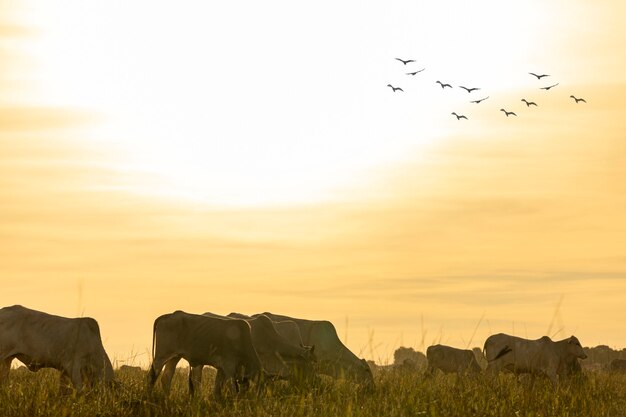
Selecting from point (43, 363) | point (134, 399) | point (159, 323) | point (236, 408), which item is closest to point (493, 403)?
point (236, 408)

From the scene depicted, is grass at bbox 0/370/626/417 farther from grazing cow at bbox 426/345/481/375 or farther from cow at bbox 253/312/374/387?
grazing cow at bbox 426/345/481/375

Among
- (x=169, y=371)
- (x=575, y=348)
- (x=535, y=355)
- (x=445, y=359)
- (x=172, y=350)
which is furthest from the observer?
(x=445, y=359)

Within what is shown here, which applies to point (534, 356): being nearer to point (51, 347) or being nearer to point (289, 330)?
point (289, 330)

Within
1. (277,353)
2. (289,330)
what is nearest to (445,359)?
(289,330)

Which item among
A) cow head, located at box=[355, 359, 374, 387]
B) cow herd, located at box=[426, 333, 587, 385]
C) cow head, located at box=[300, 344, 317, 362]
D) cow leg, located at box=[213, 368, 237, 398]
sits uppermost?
cow head, located at box=[300, 344, 317, 362]

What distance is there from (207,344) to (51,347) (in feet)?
10.1

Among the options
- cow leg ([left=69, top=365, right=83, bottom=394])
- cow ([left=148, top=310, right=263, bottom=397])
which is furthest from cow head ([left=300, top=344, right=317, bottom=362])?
cow leg ([left=69, top=365, right=83, bottom=394])

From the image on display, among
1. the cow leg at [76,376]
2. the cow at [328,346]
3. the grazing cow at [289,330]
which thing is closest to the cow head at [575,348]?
the cow at [328,346]

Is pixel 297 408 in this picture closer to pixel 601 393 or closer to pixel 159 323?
pixel 159 323

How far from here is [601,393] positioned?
21875 millimetres

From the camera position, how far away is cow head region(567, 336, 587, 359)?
30.9 metres

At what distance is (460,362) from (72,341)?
21569 mm

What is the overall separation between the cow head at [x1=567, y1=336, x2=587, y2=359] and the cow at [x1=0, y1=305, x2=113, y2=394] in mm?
16512

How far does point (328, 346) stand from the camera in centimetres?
2595
